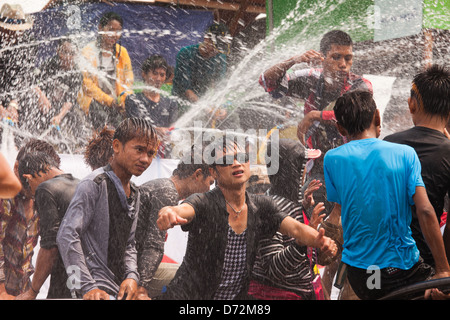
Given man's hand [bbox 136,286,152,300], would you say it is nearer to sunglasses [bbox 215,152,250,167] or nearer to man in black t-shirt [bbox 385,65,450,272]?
sunglasses [bbox 215,152,250,167]

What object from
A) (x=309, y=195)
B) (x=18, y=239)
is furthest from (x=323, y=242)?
(x=18, y=239)

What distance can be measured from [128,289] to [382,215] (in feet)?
5.11

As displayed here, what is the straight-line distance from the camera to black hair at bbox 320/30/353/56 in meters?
3.56

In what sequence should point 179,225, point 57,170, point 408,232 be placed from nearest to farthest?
point 408,232 < point 179,225 < point 57,170

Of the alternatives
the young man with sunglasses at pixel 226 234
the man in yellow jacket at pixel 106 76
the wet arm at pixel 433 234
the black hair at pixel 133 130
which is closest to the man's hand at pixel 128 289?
the young man with sunglasses at pixel 226 234

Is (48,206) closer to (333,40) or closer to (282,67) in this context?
(282,67)

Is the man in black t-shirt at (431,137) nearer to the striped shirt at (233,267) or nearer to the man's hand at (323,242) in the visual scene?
the man's hand at (323,242)

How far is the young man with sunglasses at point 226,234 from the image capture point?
3.07 m

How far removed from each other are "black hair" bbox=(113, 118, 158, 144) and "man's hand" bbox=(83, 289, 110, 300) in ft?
2.92

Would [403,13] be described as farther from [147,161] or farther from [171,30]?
[147,161]

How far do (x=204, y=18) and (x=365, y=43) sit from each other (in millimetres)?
1162

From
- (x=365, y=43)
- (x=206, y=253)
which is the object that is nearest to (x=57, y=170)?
(x=206, y=253)

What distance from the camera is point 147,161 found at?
323 cm

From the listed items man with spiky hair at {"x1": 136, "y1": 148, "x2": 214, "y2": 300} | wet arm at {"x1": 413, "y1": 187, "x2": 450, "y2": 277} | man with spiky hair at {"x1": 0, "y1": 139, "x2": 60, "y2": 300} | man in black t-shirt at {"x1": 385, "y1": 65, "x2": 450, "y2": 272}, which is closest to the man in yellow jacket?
man with spiky hair at {"x1": 136, "y1": 148, "x2": 214, "y2": 300}
